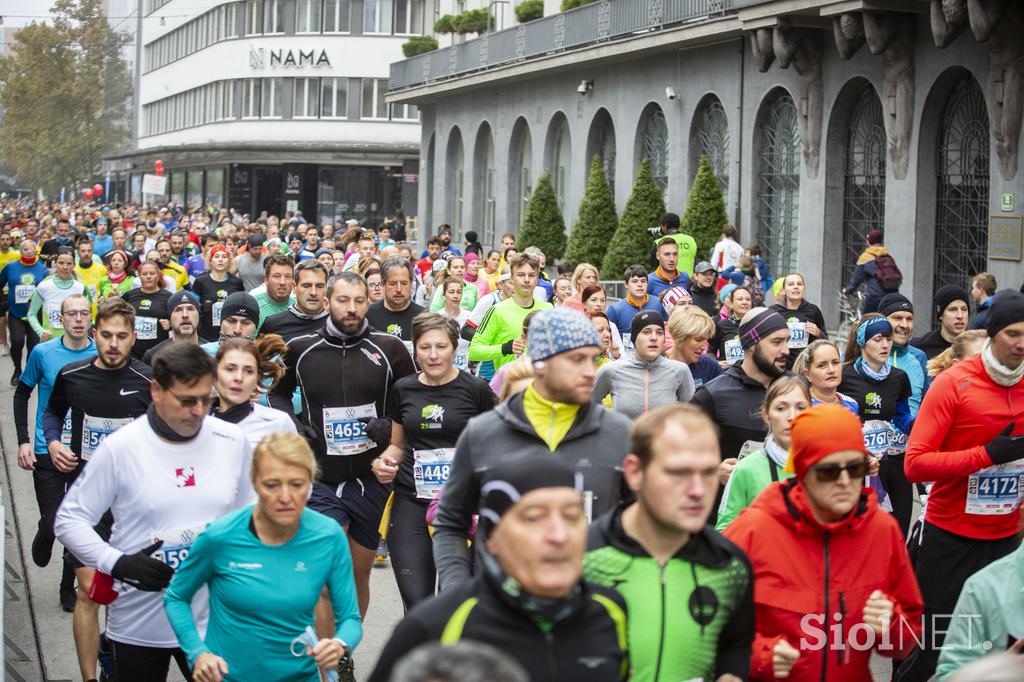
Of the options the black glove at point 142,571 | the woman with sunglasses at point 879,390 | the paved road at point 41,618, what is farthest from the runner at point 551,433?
the woman with sunglasses at point 879,390

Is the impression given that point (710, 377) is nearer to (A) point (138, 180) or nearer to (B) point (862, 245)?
(B) point (862, 245)

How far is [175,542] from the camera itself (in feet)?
20.4

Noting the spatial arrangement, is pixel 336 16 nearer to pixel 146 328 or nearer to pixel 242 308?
pixel 146 328

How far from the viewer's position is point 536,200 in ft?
122

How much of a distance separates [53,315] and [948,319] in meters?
8.78

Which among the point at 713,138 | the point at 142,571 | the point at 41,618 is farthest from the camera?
the point at 713,138

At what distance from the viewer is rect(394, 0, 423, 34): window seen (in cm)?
6956

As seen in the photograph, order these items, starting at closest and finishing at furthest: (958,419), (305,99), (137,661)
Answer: (137,661) → (958,419) → (305,99)

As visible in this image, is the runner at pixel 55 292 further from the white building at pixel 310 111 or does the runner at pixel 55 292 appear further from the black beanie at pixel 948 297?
the white building at pixel 310 111

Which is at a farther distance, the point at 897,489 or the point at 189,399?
the point at 897,489

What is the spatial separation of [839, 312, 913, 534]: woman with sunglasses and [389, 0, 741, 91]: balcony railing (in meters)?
16.1

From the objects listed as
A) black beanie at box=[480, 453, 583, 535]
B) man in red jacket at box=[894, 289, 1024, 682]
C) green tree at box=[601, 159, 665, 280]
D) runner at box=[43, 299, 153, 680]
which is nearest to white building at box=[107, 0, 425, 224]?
green tree at box=[601, 159, 665, 280]

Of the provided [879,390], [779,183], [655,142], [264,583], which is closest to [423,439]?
[264,583]

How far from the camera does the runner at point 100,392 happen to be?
27.6 ft
